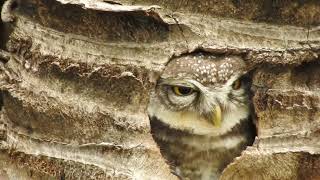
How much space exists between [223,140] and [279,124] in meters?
0.66

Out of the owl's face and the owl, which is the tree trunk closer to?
the owl's face

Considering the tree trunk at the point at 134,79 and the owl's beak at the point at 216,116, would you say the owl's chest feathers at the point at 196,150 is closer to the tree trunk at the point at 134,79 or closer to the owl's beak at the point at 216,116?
the owl's beak at the point at 216,116

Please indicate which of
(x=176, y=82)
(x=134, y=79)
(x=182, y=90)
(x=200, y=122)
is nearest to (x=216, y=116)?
(x=200, y=122)

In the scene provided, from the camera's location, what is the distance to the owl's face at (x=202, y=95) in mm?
1839

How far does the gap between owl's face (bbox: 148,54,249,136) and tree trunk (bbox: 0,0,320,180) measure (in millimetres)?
108

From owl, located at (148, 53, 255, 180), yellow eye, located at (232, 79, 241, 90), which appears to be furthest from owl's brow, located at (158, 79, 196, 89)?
yellow eye, located at (232, 79, 241, 90)

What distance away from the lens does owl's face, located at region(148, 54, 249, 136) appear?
1839mm

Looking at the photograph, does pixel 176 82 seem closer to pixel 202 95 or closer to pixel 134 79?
pixel 202 95

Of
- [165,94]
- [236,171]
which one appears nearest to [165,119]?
[165,94]

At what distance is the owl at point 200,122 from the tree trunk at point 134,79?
298 millimetres

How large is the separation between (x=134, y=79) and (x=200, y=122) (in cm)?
79

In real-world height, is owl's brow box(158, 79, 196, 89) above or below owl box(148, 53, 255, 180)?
above

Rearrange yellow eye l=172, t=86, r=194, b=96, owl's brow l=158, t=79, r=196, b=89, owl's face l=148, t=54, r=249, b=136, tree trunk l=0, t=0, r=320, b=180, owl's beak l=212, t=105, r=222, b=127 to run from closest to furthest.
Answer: tree trunk l=0, t=0, r=320, b=180
owl's face l=148, t=54, r=249, b=136
owl's brow l=158, t=79, r=196, b=89
yellow eye l=172, t=86, r=194, b=96
owl's beak l=212, t=105, r=222, b=127

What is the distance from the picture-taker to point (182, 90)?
216cm
